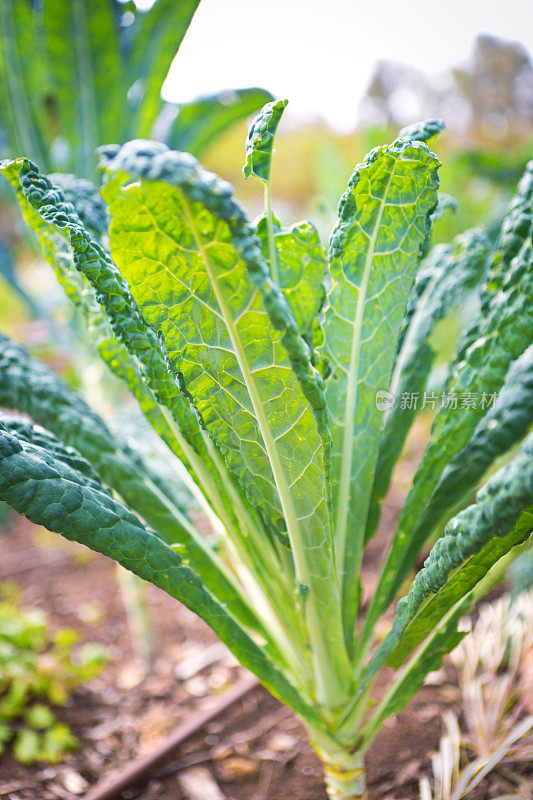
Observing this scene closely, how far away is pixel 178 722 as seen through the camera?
4.33 ft

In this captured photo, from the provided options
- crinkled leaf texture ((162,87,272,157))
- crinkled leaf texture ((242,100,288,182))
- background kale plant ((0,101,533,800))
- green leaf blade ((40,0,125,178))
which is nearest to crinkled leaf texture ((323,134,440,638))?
background kale plant ((0,101,533,800))

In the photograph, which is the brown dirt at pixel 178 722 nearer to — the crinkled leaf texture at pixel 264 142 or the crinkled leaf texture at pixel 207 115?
the crinkled leaf texture at pixel 264 142

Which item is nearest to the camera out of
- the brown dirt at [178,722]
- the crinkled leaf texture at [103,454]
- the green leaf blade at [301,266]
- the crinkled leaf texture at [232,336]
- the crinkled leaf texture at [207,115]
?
the crinkled leaf texture at [232,336]

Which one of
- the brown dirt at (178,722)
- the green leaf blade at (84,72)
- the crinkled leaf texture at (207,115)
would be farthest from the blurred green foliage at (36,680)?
the crinkled leaf texture at (207,115)

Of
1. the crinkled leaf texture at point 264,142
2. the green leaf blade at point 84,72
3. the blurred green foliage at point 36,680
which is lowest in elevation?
the blurred green foliage at point 36,680

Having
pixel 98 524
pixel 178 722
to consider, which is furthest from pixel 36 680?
pixel 98 524

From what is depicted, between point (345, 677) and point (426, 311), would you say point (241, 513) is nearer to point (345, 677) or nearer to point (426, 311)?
point (345, 677)

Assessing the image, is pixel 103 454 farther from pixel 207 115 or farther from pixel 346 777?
pixel 207 115

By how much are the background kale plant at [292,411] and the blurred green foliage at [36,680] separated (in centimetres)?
66

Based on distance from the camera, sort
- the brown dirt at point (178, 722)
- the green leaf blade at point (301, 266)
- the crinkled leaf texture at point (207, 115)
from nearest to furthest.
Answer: the green leaf blade at point (301, 266)
the brown dirt at point (178, 722)
the crinkled leaf texture at point (207, 115)

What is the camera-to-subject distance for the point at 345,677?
0.72 metres

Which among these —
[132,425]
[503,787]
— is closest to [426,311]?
[132,425]

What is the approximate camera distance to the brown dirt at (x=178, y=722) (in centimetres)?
102

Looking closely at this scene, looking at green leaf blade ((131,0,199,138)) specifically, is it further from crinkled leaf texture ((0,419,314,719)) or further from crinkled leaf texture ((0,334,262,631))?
crinkled leaf texture ((0,419,314,719))
